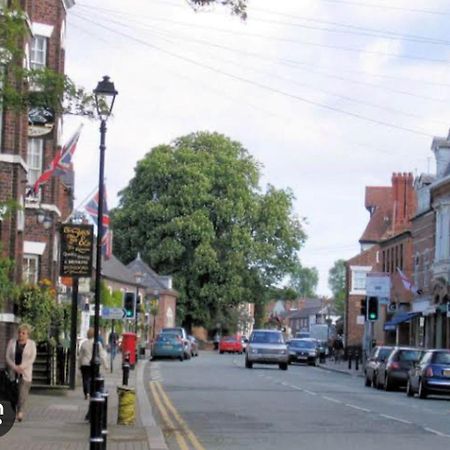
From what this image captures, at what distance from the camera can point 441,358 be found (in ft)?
109

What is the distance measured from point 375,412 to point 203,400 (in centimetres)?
498

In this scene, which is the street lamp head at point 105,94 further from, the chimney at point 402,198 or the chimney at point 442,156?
the chimney at point 402,198

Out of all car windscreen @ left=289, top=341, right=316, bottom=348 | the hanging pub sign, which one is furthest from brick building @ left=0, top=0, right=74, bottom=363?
car windscreen @ left=289, top=341, right=316, bottom=348

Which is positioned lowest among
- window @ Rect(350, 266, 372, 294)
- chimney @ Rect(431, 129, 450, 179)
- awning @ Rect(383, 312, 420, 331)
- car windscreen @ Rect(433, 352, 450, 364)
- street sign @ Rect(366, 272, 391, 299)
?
car windscreen @ Rect(433, 352, 450, 364)

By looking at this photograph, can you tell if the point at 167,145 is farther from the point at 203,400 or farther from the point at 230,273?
the point at 203,400

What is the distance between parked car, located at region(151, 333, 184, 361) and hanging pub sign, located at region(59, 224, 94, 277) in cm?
3579

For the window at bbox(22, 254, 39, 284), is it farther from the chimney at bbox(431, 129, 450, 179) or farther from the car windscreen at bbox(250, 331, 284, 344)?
the chimney at bbox(431, 129, 450, 179)

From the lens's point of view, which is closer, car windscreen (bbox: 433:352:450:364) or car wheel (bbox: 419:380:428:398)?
car windscreen (bbox: 433:352:450:364)

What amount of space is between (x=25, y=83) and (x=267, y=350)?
3664cm

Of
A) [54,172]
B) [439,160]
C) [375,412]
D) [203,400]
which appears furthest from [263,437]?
[439,160]

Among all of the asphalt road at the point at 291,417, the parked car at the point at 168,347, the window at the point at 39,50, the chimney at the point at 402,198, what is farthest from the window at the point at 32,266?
the chimney at the point at 402,198

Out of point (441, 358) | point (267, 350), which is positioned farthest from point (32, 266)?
point (267, 350)

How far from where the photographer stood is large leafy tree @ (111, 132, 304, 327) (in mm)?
81875

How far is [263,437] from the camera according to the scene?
1861 centimetres
